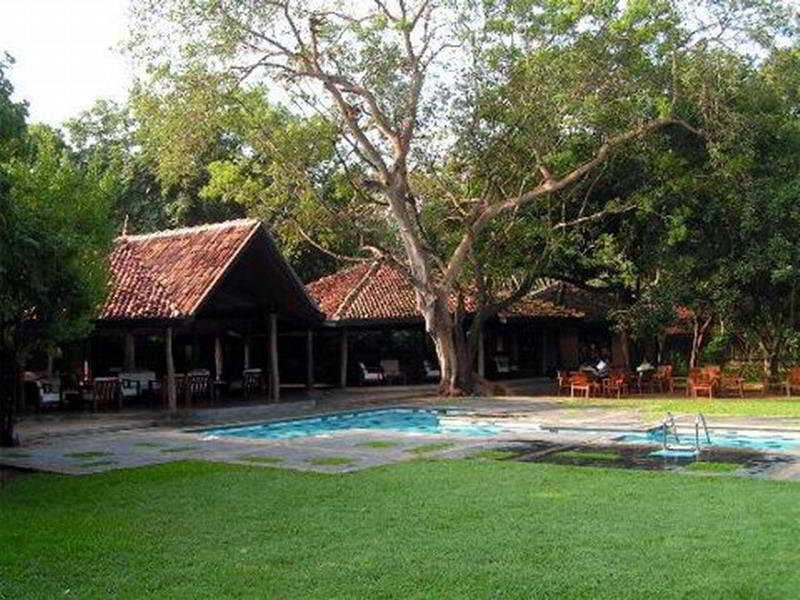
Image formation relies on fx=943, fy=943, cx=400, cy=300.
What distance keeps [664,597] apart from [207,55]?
19194 mm

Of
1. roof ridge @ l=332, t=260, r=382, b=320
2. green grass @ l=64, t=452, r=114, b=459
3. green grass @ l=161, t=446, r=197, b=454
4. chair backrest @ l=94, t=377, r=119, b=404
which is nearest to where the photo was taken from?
green grass @ l=64, t=452, r=114, b=459

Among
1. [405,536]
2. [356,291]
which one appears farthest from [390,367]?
[405,536]

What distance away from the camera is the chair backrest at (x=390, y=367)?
29.2m

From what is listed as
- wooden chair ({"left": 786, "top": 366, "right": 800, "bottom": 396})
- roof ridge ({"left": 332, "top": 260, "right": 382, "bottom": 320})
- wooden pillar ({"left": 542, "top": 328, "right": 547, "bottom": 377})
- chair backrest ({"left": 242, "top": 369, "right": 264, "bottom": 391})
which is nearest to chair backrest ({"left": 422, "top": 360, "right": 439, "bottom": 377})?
roof ridge ({"left": 332, "top": 260, "right": 382, "bottom": 320})

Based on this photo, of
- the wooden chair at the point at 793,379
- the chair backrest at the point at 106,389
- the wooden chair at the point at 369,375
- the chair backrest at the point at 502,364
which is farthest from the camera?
the chair backrest at the point at 502,364

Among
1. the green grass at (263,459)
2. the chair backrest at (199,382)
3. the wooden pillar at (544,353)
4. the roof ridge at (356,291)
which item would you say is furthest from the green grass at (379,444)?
the wooden pillar at (544,353)

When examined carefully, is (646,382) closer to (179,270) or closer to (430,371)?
(430,371)

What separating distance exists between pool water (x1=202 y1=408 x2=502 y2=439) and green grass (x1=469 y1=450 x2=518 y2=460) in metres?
3.39

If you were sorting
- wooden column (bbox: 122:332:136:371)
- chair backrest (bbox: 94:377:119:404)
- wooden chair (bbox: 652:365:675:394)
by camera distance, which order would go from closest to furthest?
chair backrest (bbox: 94:377:119:404) → wooden column (bbox: 122:332:136:371) → wooden chair (bbox: 652:365:675:394)

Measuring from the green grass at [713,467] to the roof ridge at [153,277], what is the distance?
39.6ft

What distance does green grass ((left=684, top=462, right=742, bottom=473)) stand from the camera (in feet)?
36.8

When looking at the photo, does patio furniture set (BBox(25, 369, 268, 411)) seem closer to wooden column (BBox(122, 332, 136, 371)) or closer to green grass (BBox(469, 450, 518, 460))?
wooden column (BBox(122, 332, 136, 371))

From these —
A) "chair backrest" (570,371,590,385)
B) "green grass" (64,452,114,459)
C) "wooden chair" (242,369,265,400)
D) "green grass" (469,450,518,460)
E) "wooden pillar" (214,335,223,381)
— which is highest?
"wooden pillar" (214,335,223,381)

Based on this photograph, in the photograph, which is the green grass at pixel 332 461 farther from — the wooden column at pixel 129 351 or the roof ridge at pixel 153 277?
the wooden column at pixel 129 351
